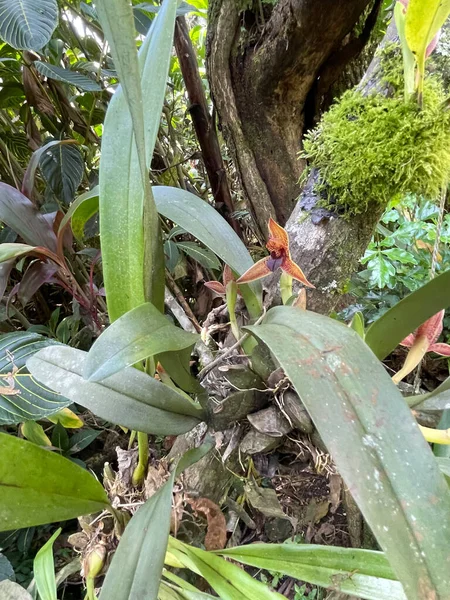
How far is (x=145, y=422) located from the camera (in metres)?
0.39

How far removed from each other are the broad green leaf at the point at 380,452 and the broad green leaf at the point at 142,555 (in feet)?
0.86

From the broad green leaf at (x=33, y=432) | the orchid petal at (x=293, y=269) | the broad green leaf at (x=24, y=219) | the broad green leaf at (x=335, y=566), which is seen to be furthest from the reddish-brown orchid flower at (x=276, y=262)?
the broad green leaf at (x=33, y=432)

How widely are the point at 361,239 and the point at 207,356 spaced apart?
32 centimetres

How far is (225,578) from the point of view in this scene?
49 cm

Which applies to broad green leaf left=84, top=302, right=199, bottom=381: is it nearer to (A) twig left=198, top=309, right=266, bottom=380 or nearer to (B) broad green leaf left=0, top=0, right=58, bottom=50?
(A) twig left=198, top=309, right=266, bottom=380

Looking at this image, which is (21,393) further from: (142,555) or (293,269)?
(293,269)

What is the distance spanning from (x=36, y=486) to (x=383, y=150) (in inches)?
24.3

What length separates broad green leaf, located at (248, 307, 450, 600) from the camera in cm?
20

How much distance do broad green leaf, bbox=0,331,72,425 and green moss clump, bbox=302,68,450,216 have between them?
524mm

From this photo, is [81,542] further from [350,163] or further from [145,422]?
[350,163]

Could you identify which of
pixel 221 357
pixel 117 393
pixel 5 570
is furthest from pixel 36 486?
pixel 5 570

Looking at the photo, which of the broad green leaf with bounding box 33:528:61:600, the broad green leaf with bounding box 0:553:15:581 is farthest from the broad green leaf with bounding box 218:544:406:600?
the broad green leaf with bounding box 0:553:15:581

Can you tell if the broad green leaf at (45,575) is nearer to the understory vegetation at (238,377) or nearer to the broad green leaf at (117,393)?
the understory vegetation at (238,377)

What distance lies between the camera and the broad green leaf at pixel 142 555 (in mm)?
365
